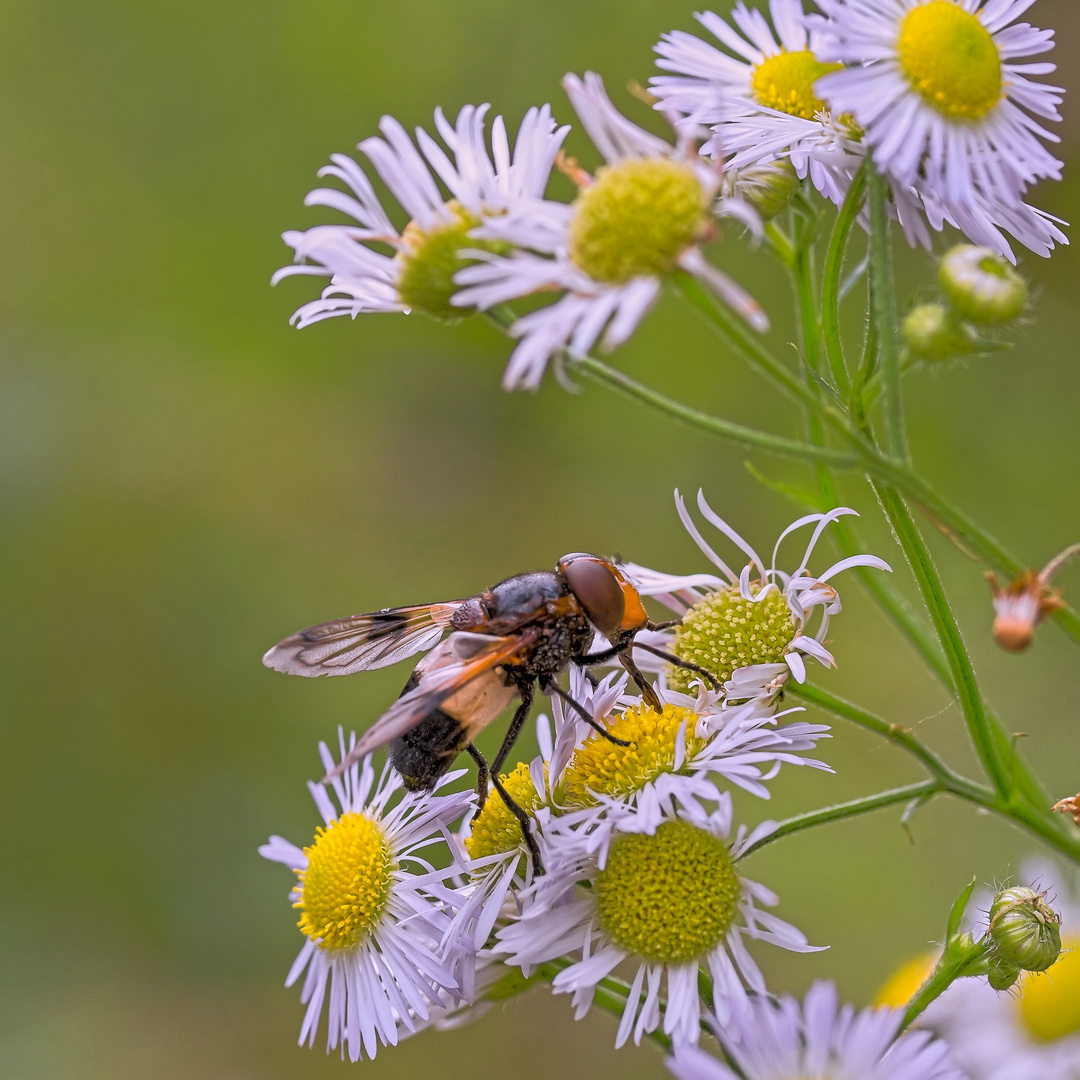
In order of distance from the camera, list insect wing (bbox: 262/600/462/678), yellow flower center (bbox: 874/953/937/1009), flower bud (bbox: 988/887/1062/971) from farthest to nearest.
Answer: yellow flower center (bbox: 874/953/937/1009)
insect wing (bbox: 262/600/462/678)
flower bud (bbox: 988/887/1062/971)

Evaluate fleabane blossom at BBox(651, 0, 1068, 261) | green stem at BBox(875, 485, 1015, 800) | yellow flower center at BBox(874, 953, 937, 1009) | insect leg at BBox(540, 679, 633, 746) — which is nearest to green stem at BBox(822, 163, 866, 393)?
fleabane blossom at BBox(651, 0, 1068, 261)

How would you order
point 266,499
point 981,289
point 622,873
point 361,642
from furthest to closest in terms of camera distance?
point 266,499
point 361,642
point 622,873
point 981,289

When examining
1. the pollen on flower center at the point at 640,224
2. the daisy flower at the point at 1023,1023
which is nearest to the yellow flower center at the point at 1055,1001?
the daisy flower at the point at 1023,1023

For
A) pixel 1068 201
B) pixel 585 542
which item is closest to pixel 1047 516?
pixel 1068 201

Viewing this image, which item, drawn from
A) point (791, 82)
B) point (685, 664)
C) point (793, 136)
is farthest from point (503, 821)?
point (791, 82)

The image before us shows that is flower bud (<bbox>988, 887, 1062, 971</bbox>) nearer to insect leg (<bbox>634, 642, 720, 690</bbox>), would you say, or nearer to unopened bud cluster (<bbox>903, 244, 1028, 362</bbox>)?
insect leg (<bbox>634, 642, 720, 690</bbox>)

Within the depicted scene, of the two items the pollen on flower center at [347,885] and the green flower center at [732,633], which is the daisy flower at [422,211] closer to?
the green flower center at [732,633]

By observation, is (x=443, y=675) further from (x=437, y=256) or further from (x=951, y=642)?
(x=951, y=642)
